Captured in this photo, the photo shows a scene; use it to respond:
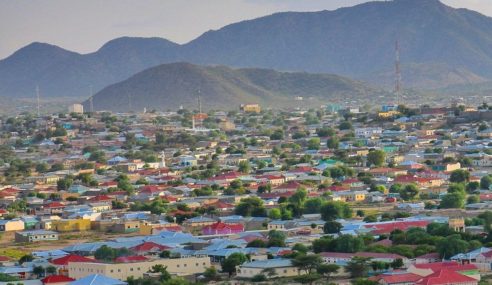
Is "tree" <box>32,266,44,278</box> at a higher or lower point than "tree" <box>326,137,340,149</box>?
higher

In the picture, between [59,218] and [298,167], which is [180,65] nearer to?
[298,167]

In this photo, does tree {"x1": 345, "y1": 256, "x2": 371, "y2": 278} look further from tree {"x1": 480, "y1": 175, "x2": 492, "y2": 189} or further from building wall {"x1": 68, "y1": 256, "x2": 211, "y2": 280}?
tree {"x1": 480, "y1": 175, "x2": 492, "y2": 189}

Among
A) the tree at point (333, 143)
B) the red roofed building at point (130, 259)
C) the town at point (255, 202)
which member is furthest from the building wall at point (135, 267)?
the tree at point (333, 143)

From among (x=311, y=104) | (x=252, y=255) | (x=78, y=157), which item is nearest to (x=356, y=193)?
(x=252, y=255)

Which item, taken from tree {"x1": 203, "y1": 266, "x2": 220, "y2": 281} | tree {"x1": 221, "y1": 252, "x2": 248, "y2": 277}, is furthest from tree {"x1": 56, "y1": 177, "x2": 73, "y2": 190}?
tree {"x1": 203, "y1": 266, "x2": 220, "y2": 281}

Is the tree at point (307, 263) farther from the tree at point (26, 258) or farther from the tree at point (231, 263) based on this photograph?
the tree at point (26, 258)

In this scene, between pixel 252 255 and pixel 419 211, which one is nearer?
pixel 252 255

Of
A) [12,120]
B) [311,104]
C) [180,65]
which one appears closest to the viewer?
[12,120]

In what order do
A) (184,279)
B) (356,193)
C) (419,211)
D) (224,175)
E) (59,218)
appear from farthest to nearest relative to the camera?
(224,175) → (356,193) → (59,218) → (419,211) → (184,279)
